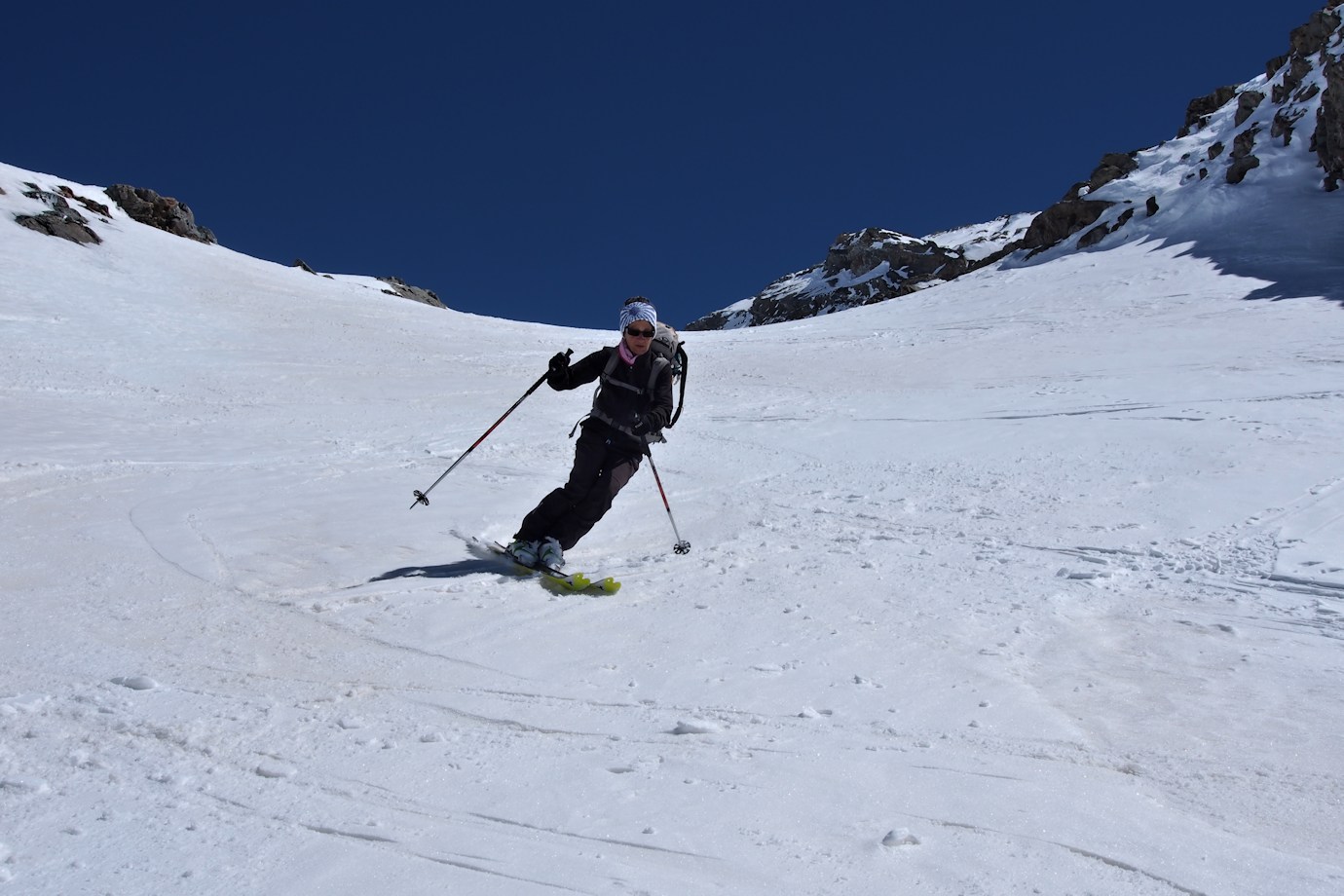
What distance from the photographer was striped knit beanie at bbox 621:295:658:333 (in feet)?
21.1

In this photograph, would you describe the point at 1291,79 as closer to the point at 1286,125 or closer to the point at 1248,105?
the point at 1248,105

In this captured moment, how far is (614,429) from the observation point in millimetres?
6551

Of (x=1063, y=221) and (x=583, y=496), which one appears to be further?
(x=1063, y=221)

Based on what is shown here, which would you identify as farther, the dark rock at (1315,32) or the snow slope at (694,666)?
the dark rock at (1315,32)

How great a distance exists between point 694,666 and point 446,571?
234cm

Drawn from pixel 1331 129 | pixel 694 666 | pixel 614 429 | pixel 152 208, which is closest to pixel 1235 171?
pixel 1331 129

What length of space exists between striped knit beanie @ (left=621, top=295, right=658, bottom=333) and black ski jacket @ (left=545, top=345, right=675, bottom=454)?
242mm

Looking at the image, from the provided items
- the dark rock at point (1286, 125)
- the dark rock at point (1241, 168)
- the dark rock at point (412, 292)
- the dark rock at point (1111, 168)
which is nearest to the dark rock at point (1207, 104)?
the dark rock at point (1111, 168)

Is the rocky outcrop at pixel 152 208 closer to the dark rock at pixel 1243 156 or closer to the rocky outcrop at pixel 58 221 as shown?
the rocky outcrop at pixel 58 221

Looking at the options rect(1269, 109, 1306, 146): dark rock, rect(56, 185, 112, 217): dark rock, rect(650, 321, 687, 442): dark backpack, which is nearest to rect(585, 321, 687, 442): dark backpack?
rect(650, 321, 687, 442): dark backpack

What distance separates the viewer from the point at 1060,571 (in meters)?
5.88

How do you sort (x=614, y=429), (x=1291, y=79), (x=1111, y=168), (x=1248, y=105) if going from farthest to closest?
1. (x=1111, y=168)
2. (x=1248, y=105)
3. (x=1291, y=79)
4. (x=614, y=429)

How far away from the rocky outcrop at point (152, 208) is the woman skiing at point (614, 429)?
47.7 metres

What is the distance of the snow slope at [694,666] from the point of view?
2676 millimetres
